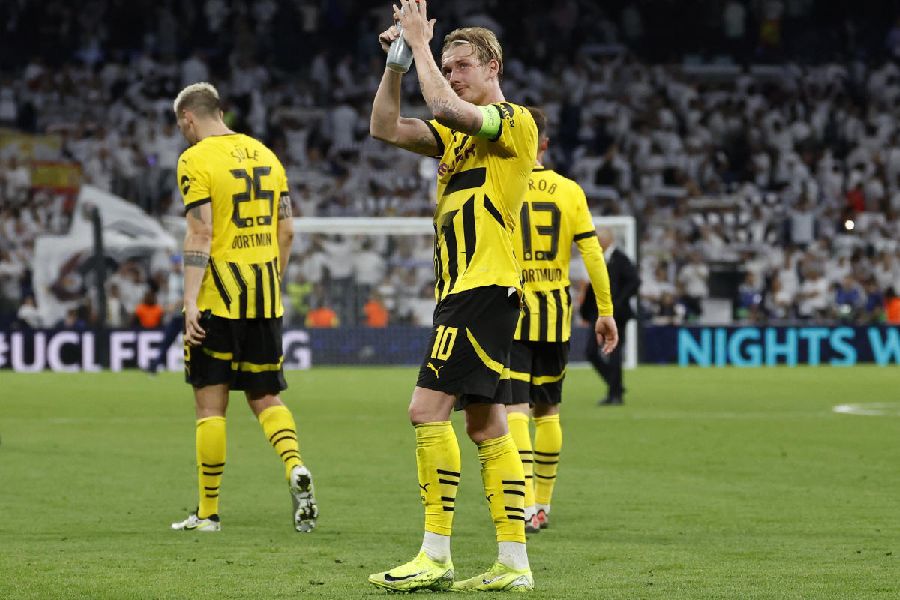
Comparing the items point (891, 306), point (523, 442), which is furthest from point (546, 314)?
point (891, 306)

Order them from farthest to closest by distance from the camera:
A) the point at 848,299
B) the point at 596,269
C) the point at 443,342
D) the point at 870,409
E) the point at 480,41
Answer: the point at 848,299 → the point at 870,409 → the point at 596,269 → the point at 480,41 → the point at 443,342

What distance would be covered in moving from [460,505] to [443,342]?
3318mm

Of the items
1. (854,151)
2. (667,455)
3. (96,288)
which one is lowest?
(667,455)

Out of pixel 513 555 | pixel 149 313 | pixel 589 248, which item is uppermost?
Answer: pixel 589 248

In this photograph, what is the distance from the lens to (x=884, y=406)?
1772 centimetres

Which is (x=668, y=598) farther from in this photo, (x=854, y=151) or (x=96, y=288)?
(x=854, y=151)

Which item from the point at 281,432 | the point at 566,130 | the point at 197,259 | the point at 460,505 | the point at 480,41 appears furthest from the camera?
the point at 566,130

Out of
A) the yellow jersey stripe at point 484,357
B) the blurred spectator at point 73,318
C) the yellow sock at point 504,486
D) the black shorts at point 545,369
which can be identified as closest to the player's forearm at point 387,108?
the yellow jersey stripe at point 484,357

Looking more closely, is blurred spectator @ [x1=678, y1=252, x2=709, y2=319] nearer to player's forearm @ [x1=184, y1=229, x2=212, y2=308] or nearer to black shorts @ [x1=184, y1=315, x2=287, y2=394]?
black shorts @ [x1=184, y1=315, x2=287, y2=394]

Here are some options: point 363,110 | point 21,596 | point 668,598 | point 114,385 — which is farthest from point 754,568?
point 363,110

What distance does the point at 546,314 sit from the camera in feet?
28.0

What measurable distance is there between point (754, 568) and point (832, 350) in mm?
21886

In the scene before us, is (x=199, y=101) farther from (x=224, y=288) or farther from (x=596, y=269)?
(x=596, y=269)

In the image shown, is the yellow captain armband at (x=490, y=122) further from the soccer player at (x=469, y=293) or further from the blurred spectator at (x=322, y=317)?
the blurred spectator at (x=322, y=317)
